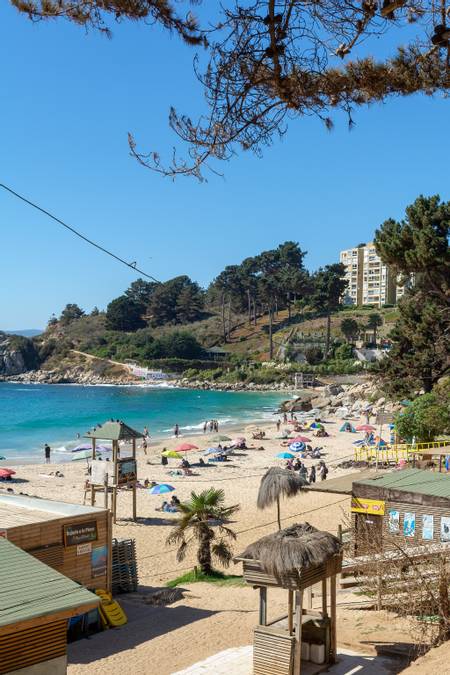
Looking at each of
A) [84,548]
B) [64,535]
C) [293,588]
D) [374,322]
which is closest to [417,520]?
[293,588]

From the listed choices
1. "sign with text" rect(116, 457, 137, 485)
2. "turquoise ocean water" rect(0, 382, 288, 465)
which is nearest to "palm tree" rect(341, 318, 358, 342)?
"turquoise ocean water" rect(0, 382, 288, 465)

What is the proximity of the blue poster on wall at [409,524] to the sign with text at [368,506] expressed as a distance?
0.52 meters

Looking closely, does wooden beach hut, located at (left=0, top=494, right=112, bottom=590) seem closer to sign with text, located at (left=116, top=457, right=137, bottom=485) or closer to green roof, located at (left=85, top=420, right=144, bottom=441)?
green roof, located at (left=85, top=420, right=144, bottom=441)

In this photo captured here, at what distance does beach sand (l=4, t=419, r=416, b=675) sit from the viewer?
1063cm

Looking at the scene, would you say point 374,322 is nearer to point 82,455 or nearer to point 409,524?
point 82,455

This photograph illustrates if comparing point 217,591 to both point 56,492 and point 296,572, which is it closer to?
point 296,572

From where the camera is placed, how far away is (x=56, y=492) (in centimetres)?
2938

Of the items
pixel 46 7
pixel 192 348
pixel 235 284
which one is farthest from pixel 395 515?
pixel 235 284

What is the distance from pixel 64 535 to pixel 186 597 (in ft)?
11.0

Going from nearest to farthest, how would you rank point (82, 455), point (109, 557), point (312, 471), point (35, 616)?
point (35, 616) < point (109, 557) < point (312, 471) < point (82, 455)

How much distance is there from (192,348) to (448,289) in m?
93.4

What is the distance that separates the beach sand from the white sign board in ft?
4.91

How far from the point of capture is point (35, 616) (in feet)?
22.5

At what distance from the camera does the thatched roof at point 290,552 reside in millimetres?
8648
